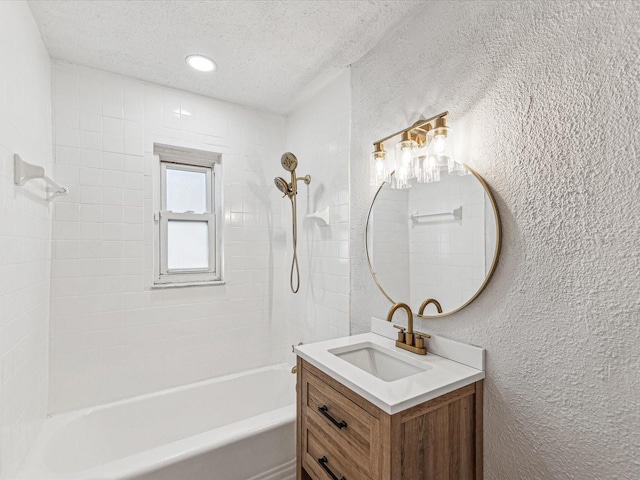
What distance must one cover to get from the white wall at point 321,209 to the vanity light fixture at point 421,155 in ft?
1.42

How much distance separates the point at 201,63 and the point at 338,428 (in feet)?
→ 6.67

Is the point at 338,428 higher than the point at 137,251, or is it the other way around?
the point at 137,251

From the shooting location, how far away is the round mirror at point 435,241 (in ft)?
3.97

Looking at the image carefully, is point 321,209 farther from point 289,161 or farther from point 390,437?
point 390,437

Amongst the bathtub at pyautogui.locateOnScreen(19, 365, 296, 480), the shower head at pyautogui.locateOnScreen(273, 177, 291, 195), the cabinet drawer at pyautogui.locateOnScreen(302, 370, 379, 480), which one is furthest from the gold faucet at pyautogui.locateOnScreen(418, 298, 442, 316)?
the shower head at pyautogui.locateOnScreen(273, 177, 291, 195)

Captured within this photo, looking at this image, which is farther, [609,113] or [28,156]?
[28,156]

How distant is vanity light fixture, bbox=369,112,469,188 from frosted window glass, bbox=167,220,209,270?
1454 mm

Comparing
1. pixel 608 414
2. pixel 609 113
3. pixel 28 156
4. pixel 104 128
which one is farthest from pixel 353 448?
pixel 104 128

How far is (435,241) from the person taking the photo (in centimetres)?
140

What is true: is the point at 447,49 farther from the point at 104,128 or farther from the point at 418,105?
the point at 104,128

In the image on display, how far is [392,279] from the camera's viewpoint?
1598 millimetres

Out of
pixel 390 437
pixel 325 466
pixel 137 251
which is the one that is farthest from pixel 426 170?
pixel 137 251

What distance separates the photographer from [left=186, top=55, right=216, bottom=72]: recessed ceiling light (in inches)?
73.6

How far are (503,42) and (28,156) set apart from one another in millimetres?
2016
